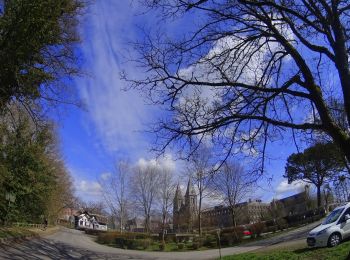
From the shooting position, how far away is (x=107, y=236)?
5347 centimetres

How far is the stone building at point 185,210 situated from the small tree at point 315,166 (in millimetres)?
16887

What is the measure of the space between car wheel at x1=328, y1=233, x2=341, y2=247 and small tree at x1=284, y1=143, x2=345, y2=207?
66.2ft

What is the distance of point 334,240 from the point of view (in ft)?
62.0

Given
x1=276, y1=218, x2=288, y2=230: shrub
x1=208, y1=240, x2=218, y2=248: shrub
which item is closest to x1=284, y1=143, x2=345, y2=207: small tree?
x1=276, y1=218, x2=288, y2=230: shrub

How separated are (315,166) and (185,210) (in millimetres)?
31160

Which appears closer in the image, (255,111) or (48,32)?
(255,111)

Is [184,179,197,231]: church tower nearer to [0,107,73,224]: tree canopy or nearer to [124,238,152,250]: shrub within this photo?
[124,238,152,250]: shrub

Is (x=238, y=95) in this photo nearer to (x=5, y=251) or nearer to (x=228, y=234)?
(x=5, y=251)

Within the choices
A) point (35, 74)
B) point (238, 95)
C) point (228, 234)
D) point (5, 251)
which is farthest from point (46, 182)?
point (238, 95)

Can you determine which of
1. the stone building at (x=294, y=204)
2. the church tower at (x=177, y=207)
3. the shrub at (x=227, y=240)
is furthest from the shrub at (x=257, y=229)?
the church tower at (x=177, y=207)

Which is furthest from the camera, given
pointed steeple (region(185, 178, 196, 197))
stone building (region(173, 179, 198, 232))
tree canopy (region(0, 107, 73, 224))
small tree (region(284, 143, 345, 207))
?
stone building (region(173, 179, 198, 232))

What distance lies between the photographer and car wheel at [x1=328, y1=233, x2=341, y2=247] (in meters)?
18.7

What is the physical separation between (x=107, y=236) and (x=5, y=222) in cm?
1947

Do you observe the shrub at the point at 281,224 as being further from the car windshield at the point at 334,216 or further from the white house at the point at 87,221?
the white house at the point at 87,221
